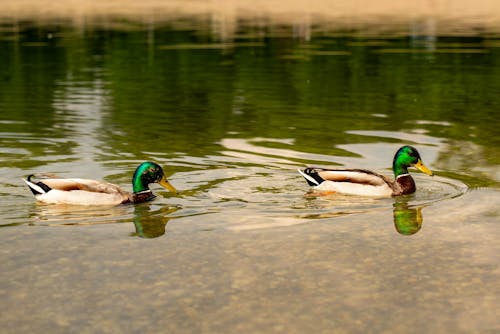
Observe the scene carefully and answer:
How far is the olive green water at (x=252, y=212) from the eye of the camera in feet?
28.7

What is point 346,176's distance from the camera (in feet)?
43.0

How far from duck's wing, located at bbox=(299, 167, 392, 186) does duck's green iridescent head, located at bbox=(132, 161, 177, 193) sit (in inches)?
72.2

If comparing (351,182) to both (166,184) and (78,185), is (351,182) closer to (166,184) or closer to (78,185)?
(166,184)

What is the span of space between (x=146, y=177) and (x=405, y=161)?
331 centimetres

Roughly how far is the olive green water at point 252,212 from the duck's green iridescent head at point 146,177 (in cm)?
35

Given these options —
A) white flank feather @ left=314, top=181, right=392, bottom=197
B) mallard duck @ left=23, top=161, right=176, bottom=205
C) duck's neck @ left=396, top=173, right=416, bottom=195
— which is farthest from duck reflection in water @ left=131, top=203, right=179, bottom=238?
duck's neck @ left=396, top=173, right=416, bottom=195

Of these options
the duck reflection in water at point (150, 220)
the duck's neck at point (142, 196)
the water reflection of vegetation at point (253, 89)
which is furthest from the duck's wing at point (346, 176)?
the water reflection of vegetation at point (253, 89)

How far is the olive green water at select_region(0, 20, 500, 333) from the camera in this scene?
875 cm

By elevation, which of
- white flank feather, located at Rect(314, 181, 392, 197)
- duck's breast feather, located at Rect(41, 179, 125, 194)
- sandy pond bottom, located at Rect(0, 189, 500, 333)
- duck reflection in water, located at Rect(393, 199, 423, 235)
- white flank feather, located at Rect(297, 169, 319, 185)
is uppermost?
duck's breast feather, located at Rect(41, 179, 125, 194)

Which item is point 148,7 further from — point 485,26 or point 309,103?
point 309,103

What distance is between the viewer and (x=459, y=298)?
8992 mm

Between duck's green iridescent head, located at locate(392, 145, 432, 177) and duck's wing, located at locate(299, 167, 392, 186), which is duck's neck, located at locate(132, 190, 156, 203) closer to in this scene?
duck's wing, located at locate(299, 167, 392, 186)

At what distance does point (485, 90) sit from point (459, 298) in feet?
55.3

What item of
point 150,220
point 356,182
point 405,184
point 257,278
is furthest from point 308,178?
point 257,278
